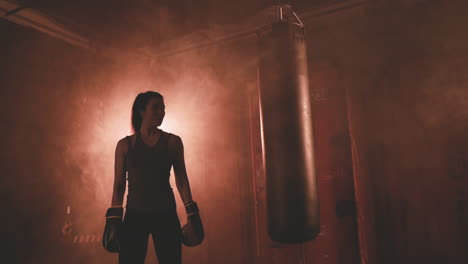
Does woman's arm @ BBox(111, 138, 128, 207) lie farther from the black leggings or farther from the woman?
the black leggings

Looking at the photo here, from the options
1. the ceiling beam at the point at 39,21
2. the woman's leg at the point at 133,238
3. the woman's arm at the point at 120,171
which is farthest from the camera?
the ceiling beam at the point at 39,21

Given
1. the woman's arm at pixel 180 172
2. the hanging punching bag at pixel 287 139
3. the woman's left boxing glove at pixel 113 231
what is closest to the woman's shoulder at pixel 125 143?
the woman's arm at pixel 180 172

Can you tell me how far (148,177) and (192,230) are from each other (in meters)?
0.43

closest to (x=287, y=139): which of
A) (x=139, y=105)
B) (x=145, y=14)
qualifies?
(x=139, y=105)

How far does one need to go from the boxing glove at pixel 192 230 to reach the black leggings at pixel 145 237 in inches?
3.9

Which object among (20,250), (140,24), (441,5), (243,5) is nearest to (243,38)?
(243,5)

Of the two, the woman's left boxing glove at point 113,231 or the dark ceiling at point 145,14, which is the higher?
the dark ceiling at point 145,14

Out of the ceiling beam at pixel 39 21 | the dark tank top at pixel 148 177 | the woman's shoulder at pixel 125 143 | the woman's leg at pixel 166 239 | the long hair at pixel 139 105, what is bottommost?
the woman's leg at pixel 166 239

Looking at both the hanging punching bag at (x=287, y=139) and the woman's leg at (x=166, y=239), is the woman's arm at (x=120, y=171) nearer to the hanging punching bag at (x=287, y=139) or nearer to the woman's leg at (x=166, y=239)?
the woman's leg at (x=166, y=239)

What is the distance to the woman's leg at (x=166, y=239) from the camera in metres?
1.48

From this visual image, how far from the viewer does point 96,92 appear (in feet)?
11.3

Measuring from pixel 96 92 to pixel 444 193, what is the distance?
160 inches

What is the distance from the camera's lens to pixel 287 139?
159 cm

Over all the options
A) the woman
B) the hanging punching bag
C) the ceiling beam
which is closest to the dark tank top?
the woman
